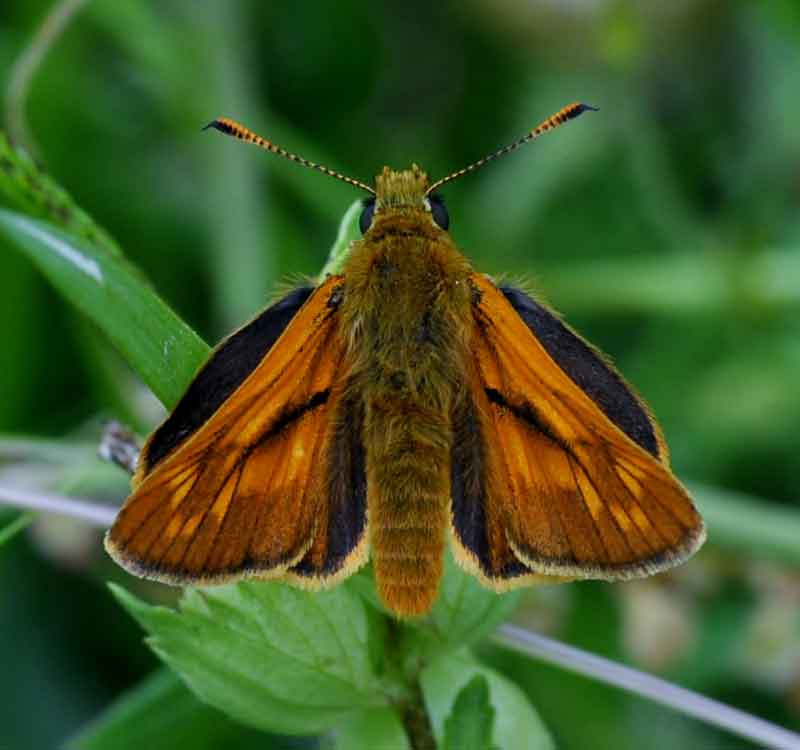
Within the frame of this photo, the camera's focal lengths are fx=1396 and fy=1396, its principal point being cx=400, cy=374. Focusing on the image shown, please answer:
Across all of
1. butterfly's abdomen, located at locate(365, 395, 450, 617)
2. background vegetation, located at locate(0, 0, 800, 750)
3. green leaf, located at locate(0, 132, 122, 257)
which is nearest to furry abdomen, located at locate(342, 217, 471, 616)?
butterfly's abdomen, located at locate(365, 395, 450, 617)

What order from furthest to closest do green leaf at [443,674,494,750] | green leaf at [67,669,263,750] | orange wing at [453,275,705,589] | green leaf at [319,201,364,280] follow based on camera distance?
green leaf at [67,669,263,750] → green leaf at [319,201,364,280] → orange wing at [453,275,705,589] → green leaf at [443,674,494,750]

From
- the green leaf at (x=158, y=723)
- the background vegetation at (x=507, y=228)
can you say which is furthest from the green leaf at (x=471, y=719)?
the background vegetation at (x=507, y=228)

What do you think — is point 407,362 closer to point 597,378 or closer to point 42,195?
point 597,378

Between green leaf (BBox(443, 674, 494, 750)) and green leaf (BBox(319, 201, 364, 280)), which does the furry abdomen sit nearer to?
green leaf (BBox(319, 201, 364, 280))

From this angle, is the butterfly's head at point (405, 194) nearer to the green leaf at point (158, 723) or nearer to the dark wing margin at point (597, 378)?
the dark wing margin at point (597, 378)

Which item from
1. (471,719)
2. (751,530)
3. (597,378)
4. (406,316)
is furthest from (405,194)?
(751,530)

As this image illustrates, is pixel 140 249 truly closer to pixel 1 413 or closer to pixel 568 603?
pixel 1 413

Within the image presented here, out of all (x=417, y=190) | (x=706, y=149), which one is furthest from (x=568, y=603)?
(x=706, y=149)
